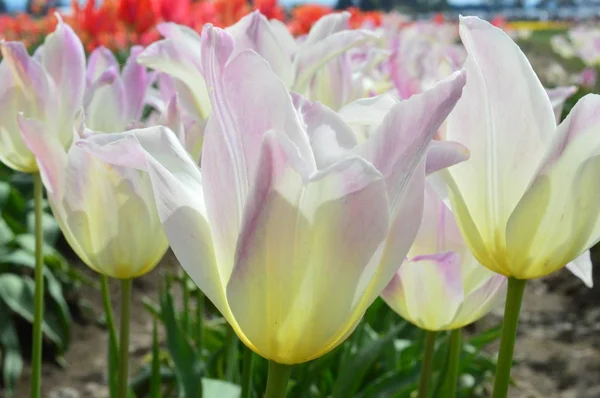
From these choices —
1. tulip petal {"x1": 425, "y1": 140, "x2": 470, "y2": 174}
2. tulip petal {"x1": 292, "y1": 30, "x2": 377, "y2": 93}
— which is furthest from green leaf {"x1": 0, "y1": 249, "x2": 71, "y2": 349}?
tulip petal {"x1": 425, "y1": 140, "x2": 470, "y2": 174}

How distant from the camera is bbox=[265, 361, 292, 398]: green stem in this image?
592 millimetres

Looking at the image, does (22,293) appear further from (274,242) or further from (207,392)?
(274,242)

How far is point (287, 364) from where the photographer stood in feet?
1.96

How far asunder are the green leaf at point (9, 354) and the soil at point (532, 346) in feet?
0.45

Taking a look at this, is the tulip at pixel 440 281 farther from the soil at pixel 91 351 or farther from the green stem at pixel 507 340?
the soil at pixel 91 351

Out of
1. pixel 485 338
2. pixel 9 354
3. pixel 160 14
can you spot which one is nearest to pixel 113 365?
pixel 485 338

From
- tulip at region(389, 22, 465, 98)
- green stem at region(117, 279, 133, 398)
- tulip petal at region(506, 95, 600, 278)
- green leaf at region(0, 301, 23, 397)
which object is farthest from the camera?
green leaf at region(0, 301, 23, 397)

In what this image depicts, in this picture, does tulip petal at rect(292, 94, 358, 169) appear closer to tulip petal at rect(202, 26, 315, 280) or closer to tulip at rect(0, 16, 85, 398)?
tulip petal at rect(202, 26, 315, 280)

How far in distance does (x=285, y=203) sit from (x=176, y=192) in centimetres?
9

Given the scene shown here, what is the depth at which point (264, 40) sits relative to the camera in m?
1.09

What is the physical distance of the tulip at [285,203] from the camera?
52 cm

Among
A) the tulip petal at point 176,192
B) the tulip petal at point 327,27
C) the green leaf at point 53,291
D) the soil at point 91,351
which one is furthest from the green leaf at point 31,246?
the tulip petal at point 176,192

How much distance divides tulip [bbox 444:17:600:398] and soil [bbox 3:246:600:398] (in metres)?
2.16

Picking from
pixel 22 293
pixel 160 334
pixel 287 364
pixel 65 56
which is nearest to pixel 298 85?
pixel 65 56
